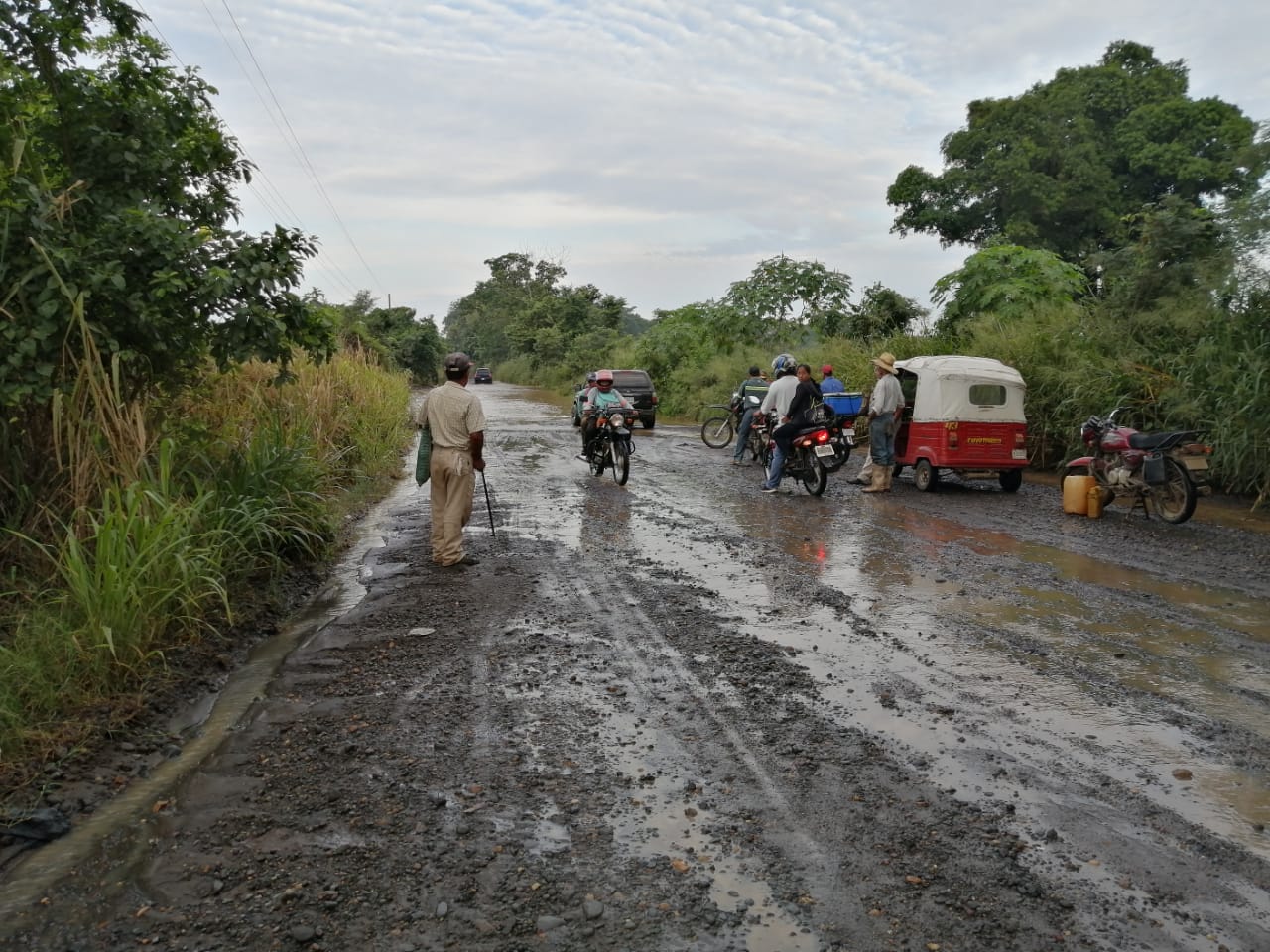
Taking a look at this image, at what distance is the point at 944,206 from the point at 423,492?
2808 centimetres

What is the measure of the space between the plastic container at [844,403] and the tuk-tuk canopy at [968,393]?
2.97m

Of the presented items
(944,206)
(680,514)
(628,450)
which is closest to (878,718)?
(680,514)

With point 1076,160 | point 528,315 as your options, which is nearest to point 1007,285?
point 1076,160

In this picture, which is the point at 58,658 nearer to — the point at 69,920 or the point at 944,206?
the point at 69,920

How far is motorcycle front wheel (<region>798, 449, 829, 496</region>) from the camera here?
13.3 meters

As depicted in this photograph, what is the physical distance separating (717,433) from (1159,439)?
11.8 metres

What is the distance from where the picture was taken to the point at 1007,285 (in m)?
20.8

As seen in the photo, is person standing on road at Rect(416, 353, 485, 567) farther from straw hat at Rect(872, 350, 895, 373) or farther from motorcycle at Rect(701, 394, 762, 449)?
motorcycle at Rect(701, 394, 762, 449)

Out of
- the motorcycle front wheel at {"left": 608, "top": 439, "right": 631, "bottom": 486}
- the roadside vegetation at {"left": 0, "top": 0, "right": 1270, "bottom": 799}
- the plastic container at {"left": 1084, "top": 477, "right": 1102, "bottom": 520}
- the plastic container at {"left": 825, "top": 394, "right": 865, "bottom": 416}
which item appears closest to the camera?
the roadside vegetation at {"left": 0, "top": 0, "right": 1270, "bottom": 799}

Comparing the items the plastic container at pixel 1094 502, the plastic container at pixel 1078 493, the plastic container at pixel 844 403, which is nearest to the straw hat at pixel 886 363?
the plastic container at pixel 844 403

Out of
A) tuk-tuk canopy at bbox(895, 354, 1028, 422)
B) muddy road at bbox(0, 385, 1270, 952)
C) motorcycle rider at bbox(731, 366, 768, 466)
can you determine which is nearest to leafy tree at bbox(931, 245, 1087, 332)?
motorcycle rider at bbox(731, 366, 768, 466)

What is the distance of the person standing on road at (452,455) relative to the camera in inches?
343

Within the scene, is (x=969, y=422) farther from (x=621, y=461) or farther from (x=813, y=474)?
(x=621, y=461)

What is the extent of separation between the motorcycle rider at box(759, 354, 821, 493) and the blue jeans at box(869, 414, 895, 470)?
1.00m
